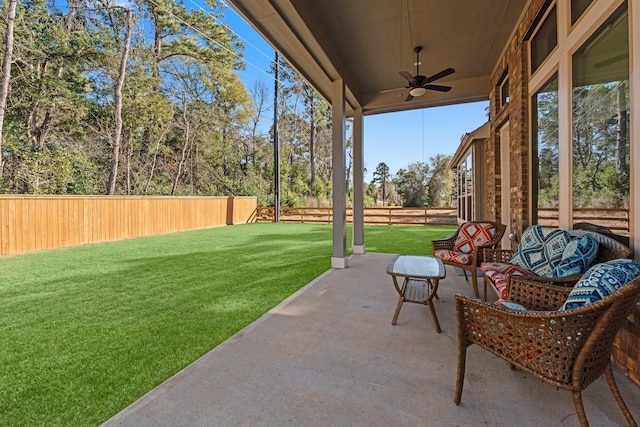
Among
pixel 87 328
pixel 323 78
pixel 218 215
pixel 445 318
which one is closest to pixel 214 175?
pixel 218 215

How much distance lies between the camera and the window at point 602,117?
1.87 metres

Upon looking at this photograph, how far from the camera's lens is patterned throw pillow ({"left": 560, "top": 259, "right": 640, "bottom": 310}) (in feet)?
4.09

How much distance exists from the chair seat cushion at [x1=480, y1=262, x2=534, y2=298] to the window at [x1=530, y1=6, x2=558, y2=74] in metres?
2.26

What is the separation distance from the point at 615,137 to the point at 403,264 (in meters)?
1.85

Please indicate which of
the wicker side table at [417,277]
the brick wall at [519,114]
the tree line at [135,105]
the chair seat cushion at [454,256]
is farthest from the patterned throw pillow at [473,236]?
the tree line at [135,105]

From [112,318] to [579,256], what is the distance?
3.94m

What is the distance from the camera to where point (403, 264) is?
284 centimetres

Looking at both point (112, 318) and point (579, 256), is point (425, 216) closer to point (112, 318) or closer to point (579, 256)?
point (579, 256)

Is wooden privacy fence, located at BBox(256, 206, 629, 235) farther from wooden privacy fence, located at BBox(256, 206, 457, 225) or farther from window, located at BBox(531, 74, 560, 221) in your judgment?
window, located at BBox(531, 74, 560, 221)

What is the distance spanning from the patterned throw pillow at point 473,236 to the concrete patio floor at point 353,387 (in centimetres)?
162

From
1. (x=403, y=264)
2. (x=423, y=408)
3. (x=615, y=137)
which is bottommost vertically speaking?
(x=423, y=408)

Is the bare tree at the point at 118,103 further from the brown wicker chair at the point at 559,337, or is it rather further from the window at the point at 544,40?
the brown wicker chair at the point at 559,337

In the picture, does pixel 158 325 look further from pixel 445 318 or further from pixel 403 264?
pixel 445 318

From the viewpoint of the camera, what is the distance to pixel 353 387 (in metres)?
1.63
